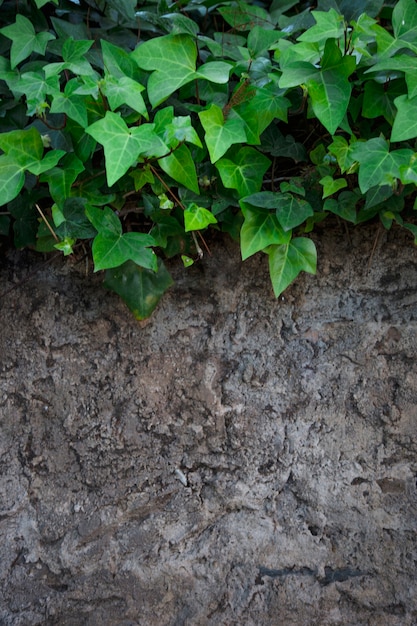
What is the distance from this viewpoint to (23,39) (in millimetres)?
1296

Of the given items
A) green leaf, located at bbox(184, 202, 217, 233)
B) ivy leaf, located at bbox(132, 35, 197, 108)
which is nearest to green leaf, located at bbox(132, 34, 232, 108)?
ivy leaf, located at bbox(132, 35, 197, 108)

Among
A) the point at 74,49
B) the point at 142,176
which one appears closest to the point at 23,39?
the point at 74,49

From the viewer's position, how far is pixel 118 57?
1.23 m

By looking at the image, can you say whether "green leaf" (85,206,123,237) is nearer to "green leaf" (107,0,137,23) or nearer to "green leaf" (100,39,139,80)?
"green leaf" (100,39,139,80)

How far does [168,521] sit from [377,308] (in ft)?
2.10

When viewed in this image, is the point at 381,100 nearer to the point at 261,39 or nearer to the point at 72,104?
the point at 261,39

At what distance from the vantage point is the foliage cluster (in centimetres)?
118

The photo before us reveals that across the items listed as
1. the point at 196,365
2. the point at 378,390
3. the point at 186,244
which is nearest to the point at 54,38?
the point at 186,244

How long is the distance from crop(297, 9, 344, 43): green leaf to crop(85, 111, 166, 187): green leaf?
34cm

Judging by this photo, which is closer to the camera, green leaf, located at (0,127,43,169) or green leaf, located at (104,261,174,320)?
green leaf, located at (0,127,43,169)

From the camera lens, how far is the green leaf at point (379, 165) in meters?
1.18

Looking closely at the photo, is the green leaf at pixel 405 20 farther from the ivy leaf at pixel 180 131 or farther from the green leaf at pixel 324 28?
the ivy leaf at pixel 180 131

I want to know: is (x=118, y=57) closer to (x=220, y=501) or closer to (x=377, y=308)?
(x=377, y=308)

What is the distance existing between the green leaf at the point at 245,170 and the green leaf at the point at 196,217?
0.07 metres
